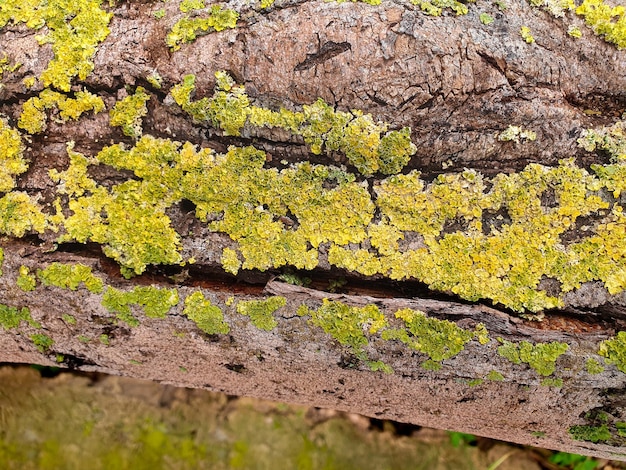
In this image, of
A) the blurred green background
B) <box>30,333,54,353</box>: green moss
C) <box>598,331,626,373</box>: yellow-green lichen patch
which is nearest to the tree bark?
<box>598,331,626,373</box>: yellow-green lichen patch

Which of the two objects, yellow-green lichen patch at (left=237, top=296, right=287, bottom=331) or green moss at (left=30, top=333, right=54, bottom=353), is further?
green moss at (left=30, top=333, right=54, bottom=353)

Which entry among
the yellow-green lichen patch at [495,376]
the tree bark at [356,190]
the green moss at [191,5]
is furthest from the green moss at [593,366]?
the green moss at [191,5]

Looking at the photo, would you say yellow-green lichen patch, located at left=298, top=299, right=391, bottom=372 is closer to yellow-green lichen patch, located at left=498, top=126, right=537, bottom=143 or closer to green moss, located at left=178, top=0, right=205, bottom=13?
yellow-green lichen patch, located at left=498, top=126, right=537, bottom=143

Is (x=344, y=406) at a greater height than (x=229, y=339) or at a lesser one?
lesser

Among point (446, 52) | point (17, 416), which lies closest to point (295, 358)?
point (446, 52)

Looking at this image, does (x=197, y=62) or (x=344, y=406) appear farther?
(x=344, y=406)

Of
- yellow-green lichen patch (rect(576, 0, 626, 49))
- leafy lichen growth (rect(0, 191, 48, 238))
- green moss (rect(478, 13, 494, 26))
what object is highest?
yellow-green lichen patch (rect(576, 0, 626, 49))

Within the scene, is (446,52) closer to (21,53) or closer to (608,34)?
(608,34)
